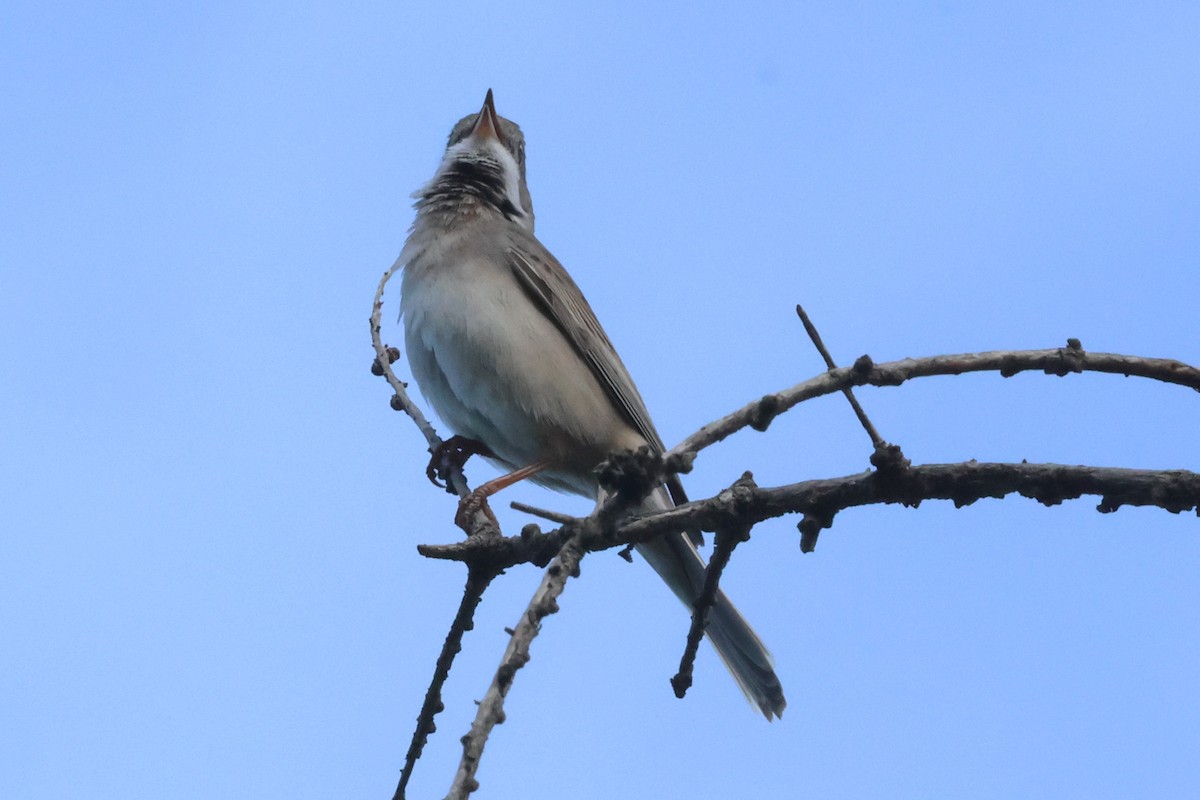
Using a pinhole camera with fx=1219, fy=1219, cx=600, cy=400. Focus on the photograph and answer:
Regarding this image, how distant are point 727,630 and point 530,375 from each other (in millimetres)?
1583

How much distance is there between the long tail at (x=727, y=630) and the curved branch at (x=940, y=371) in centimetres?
251

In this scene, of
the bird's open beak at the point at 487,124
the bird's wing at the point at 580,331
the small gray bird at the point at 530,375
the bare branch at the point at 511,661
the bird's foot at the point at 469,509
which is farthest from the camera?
the bird's open beak at the point at 487,124

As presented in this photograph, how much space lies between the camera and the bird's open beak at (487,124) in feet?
26.3

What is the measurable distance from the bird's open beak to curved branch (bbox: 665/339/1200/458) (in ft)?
17.1

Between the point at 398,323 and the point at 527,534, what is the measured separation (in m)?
3.12

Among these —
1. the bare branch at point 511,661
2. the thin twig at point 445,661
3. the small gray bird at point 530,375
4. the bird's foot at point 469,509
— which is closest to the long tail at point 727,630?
the small gray bird at point 530,375

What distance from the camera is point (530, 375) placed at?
6.11 m

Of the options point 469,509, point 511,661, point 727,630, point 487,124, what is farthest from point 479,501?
point 487,124

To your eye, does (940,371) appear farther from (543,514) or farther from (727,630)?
(727,630)

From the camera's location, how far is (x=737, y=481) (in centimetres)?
349

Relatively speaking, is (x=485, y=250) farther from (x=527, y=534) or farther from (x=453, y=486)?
(x=527, y=534)

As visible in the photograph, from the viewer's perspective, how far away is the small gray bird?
6066mm

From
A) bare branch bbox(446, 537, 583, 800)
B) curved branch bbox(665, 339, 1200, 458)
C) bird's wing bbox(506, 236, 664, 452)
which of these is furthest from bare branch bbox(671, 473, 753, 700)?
bird's wing bbox(506, 236, 664, 452)

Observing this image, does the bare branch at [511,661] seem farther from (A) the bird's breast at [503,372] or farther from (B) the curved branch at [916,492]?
(A) the bird's breast at [503,372]
